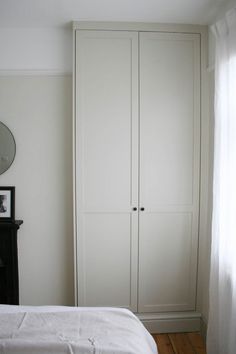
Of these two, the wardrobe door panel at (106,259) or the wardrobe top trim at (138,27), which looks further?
the wardrobe door panel at (106,259)

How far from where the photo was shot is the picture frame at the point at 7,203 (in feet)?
7.39

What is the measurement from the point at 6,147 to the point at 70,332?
64.9 inches

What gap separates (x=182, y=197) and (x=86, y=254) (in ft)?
3.15

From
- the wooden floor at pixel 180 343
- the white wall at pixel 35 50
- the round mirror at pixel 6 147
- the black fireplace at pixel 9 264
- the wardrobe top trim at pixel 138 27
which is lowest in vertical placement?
the wooden floor at pixel 180 343

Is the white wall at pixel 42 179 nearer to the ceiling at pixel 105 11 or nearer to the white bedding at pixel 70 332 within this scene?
the ceiling at pixel 105 11

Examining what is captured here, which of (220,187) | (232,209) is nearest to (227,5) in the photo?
(220,187)

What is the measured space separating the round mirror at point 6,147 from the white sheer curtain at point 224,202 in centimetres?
170

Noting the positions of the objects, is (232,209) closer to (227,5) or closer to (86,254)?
(86,254)

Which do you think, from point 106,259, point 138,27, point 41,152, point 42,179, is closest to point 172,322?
point 106,259

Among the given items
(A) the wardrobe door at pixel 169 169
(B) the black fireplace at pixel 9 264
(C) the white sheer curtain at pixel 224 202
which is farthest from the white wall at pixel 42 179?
(C) the white sheer curtain at pixel 224 202

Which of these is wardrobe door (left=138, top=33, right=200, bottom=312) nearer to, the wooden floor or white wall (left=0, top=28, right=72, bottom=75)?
the wooden floor

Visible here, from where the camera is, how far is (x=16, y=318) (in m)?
1.32

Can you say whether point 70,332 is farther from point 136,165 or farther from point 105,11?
point 105,11

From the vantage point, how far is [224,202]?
1.71 m
